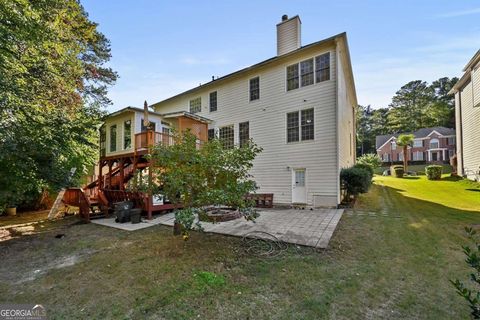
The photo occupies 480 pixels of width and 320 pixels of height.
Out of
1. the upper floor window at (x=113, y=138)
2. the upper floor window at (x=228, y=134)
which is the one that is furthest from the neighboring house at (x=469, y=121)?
the upper floor window at (x=113, y=138)

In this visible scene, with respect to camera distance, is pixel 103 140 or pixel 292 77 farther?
pixel 103 140

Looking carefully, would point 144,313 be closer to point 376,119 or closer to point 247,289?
point 247,289

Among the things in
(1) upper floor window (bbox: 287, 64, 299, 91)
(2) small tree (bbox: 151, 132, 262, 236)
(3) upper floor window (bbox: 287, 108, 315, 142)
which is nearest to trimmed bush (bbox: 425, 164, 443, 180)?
(3) upper floor window (bbox: 287, 108, 315, 142)

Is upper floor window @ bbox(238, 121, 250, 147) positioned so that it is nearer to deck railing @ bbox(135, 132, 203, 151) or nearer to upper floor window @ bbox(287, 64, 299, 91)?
upper floor window @ bbox(287, 64, 299, 91)

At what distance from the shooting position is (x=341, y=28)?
422 inches

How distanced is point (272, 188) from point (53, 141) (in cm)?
938

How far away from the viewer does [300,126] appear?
37.7ft

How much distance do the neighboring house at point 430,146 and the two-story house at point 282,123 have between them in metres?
32.0

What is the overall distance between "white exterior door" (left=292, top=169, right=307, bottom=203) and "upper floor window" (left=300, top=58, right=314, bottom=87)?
4.43 metres

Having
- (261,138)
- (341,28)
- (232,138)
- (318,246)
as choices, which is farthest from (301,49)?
(318,246)

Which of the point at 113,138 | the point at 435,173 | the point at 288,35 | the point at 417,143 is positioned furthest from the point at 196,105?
the point at 417,143

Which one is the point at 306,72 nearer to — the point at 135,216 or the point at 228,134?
the point at 228,134

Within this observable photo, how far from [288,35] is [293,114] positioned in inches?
173

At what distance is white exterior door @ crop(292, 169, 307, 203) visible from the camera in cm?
1126
